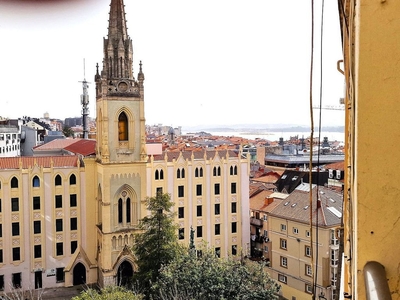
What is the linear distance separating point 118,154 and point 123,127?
1786 millimetres

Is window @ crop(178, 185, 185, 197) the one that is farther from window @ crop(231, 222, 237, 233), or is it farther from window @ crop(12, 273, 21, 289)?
window @ crop(12, 273, 21, 289)

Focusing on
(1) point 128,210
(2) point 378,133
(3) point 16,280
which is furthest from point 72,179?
(2) point 378,133

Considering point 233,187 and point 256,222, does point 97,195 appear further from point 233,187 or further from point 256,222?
point 256,222

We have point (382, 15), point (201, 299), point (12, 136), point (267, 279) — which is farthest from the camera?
point (12, 136)

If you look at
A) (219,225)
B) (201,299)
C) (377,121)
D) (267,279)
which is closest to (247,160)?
(219,225)

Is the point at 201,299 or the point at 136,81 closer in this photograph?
the point at 201,299

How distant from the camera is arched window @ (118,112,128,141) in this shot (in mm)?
25234

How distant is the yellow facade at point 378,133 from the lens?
1456mm

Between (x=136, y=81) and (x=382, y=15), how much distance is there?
2483 centimetres

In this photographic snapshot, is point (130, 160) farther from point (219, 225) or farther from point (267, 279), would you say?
point (267, 279)

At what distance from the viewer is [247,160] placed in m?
28.5

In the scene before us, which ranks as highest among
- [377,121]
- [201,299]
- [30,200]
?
[377,121]

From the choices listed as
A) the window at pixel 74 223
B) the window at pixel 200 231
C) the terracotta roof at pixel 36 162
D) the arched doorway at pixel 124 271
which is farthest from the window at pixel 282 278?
the terracotta roof at pixel 36 162

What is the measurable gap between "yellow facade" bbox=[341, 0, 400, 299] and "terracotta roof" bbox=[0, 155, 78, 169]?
82.2 feet
